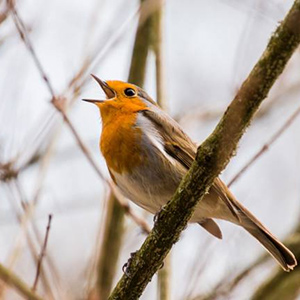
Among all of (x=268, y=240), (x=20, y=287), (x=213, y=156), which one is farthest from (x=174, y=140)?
(x=213, y=156)

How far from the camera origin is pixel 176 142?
379cm

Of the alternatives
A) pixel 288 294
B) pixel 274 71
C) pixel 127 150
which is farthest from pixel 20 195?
pixel 274 71

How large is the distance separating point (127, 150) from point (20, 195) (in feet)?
2.40

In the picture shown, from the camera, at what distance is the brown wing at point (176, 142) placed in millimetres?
3729

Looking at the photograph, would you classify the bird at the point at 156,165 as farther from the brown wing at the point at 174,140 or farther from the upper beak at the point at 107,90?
the upper beak at the point at 107,90

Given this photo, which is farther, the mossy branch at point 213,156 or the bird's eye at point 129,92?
the bird's eye at point 129,92

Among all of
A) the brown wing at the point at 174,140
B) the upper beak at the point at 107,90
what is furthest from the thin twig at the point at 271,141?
the upper beak at the point at 107,90

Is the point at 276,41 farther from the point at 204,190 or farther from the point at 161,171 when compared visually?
the point at 161,171

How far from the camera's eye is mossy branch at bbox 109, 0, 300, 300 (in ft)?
6.61

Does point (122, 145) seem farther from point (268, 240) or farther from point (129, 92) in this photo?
point (268, 240)

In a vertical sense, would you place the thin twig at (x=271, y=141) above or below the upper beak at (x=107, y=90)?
below

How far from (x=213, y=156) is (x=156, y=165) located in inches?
51.6

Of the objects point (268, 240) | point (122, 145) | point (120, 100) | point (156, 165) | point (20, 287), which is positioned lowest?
point (20, 287)

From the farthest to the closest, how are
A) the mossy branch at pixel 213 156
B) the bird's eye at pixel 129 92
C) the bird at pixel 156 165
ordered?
1. the bird's eye at pixel 129 92
2. the bird at pixel 156 165
3. the mossy branch at pixel 213 156
